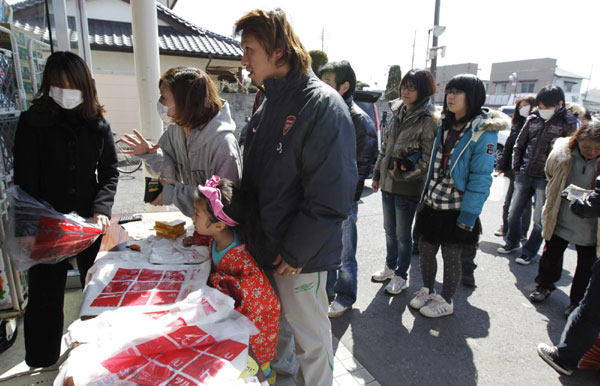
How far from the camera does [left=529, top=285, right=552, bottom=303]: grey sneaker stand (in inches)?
132

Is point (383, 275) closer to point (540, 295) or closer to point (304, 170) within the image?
point (540, 295)

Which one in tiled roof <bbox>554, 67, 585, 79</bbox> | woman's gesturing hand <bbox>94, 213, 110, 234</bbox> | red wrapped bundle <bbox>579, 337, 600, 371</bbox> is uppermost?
tiled roof <bbox>554, 67, 585, 79</bbox>

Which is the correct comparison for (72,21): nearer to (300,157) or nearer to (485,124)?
(300,157)

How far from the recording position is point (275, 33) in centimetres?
158

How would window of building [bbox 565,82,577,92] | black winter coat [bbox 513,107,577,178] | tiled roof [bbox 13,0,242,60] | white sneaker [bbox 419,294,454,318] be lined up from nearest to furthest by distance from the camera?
white sneaker [bbox 419,294,454,318], black winter coat [bbox 513,107,577,178], tiled roof [bbox 13,0,242,60], window of building [bbox 565,82,577,92]

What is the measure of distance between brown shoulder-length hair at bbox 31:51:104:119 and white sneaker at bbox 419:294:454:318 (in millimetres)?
2916

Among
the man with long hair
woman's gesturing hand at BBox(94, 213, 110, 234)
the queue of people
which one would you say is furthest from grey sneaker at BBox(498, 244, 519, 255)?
woman's gesturing hand at BBox(94, 213, 110, 234)

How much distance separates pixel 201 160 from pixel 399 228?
2.05 m

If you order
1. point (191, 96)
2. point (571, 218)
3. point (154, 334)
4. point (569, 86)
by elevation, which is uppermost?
point (569, 86)

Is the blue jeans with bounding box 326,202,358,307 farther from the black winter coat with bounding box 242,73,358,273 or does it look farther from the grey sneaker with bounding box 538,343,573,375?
the grey sneaker with bounding box 538,343,573,375

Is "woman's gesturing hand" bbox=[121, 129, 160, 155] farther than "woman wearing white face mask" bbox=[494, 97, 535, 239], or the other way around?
"woman wearing white face mask" bbox=[494, 97, 535, 239]

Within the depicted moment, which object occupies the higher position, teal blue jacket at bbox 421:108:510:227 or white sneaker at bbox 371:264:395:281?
teal blue jacket at bbox 421:108:510:227

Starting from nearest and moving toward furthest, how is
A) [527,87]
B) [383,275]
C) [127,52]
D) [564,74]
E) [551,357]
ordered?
[551,357], [383,275], [127,52], [527,87], [564,74]

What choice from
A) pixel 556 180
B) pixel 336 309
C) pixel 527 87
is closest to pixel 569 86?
pixel 527 87
